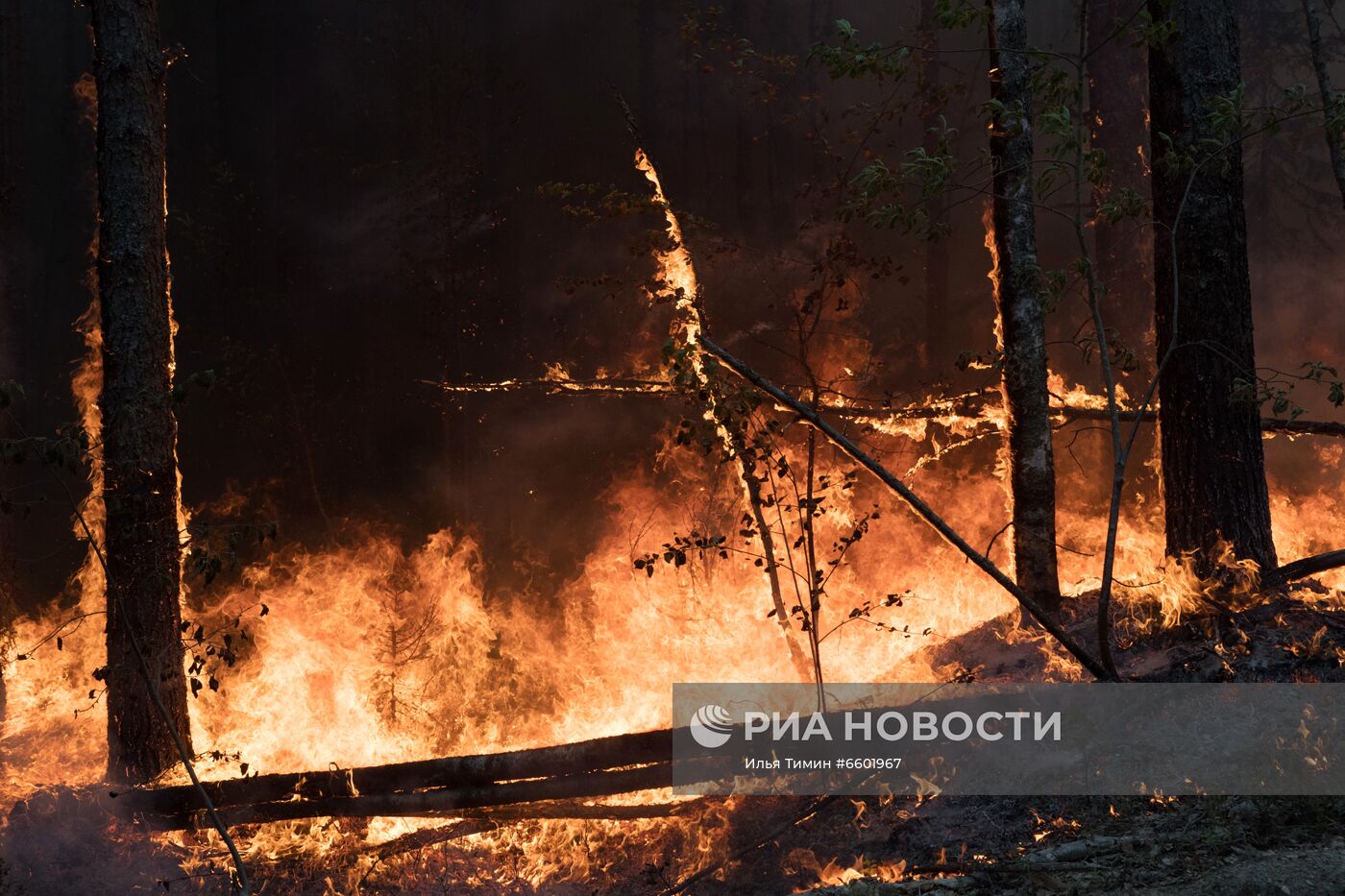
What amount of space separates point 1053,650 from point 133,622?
673 cm

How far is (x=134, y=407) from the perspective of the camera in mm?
7297

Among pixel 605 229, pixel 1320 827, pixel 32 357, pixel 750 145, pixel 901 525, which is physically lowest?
pixel 1320 827

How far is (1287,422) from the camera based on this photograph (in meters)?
7.19

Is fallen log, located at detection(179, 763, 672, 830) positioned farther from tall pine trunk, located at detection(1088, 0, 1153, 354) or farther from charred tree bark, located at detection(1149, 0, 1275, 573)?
tall pine trunk, located at detection(1088, 0, 1153, 354)

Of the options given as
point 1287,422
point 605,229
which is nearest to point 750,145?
point 605,229

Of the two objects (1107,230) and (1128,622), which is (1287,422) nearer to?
(1128,622)

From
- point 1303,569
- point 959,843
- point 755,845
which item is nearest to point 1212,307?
point 1303,569

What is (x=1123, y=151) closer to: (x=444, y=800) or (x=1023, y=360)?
(x=1023, y=360)

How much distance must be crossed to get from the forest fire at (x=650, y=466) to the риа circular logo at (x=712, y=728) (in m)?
0.05

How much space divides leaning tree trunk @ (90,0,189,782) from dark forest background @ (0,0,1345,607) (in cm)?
686

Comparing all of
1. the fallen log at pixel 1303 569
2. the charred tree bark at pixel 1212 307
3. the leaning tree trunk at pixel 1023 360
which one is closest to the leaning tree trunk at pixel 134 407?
the leaning tree trunk at pixel 1023 360

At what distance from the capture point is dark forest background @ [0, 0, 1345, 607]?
46.6 feet

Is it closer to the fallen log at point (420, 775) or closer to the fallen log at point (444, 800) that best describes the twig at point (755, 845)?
the fallen log at point (444, 800)

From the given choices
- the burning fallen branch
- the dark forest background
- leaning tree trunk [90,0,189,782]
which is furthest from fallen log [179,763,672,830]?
the dark forest background
